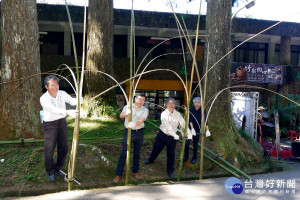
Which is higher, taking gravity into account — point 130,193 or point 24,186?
point 130,193

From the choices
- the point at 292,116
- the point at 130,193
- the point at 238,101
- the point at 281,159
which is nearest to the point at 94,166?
the point at 130,193

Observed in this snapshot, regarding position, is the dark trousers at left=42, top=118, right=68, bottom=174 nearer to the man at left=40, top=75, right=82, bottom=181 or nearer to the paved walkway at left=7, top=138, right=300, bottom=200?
the man at left=40, top=75, right=82, bottom=181

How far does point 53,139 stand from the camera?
13.0 ft

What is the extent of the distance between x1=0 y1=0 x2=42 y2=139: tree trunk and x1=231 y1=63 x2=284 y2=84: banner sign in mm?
11483

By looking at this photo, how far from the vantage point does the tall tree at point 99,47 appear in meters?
7.57

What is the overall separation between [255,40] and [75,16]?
10810 mm

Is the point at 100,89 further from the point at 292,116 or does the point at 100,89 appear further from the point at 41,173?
the point at 292,116

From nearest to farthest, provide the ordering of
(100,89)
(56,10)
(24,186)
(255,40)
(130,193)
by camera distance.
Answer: (130,193)
(24,186)
(100,89)
(56,10)
(255,40)

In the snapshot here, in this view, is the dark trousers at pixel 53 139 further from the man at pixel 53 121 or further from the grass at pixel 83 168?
the grass at pixel 83 168

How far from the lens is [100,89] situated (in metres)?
7.57

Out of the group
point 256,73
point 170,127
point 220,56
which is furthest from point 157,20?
point 170,127

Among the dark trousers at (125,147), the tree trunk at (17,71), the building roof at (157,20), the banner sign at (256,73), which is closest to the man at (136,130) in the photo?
the dark trousers at (125,147)

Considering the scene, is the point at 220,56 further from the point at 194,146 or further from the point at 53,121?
the point at 53,121

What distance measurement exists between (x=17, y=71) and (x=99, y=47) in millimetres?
2892
